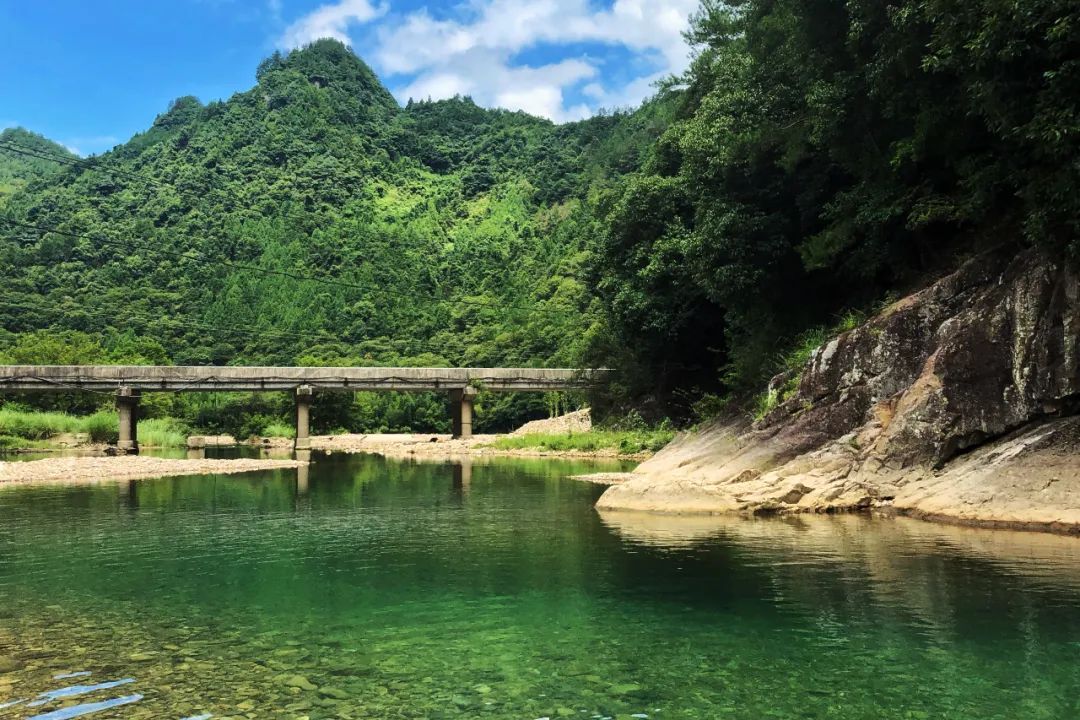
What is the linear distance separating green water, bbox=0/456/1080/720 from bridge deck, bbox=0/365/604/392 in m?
41.9

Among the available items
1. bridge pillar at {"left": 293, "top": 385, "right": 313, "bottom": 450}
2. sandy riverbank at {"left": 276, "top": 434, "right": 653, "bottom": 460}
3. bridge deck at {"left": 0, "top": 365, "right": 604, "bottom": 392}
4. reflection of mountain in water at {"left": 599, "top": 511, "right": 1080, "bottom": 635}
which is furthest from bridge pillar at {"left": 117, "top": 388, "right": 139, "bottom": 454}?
reflection of mountain in water at {"left": 599, "top": 511, "right": 1080, "bottom": 635}

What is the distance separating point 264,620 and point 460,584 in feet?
11.3

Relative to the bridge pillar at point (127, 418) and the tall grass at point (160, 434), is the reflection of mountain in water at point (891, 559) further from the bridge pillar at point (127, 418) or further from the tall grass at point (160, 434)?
the tall grass at point (160, 434)

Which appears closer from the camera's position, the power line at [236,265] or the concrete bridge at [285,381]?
the concrete bridge at [285,381]

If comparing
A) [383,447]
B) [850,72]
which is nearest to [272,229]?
[383,447]

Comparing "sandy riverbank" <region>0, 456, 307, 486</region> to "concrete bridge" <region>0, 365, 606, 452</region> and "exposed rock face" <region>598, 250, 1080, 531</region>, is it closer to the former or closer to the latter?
"concrete bridge" <region>0, 365, 606, 452</region>

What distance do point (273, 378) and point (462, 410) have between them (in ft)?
49.6

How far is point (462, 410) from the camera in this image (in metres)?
68.2

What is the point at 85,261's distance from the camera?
112875 mm

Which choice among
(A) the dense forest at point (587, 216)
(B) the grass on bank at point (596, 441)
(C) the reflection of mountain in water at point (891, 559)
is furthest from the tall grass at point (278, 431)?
(C) the reflection of mountain in water at point (891, 559)

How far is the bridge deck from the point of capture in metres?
57.5

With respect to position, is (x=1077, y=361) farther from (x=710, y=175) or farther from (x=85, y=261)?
(x=85, y=261)

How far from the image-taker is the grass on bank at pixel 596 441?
4653 centimetres

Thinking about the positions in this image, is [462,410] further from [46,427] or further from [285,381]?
[46,427]
